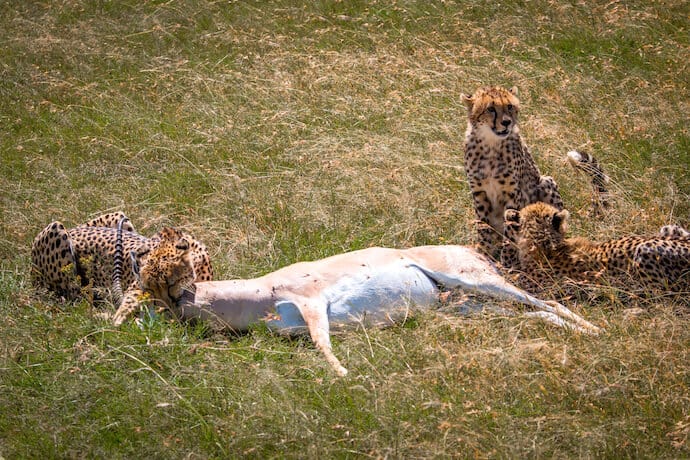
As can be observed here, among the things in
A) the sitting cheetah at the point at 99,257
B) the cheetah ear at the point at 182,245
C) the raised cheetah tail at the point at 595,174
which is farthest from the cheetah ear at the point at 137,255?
the raised cheetah tail at the point at 595,174

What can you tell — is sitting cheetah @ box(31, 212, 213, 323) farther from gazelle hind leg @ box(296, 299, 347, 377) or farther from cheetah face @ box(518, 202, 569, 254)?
cheetah face @ box(518, 202, 569, 254)

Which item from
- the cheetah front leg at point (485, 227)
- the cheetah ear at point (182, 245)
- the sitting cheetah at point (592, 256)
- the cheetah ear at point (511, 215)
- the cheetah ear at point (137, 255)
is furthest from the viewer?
the cheetah front leg at point (485, 227)

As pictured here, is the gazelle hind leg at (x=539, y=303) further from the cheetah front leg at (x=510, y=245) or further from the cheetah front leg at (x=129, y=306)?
the cheetah front leg at (x=129, y=306)

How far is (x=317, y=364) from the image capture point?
5.01 metres

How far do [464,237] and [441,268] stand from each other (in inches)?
33.4

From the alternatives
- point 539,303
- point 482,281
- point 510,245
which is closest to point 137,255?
point 482,281

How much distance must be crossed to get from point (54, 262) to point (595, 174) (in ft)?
11.8

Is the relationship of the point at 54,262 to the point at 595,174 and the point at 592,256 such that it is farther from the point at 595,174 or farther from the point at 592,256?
the point at 595,174

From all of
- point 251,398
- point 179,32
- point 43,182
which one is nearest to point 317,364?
point 251,398

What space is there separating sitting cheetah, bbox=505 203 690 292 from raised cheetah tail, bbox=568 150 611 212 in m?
0.81

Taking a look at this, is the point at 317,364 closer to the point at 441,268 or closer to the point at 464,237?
the point at 441,268

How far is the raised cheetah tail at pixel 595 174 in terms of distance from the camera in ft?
22.1

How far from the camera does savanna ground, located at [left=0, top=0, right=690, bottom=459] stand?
4398 millimetres

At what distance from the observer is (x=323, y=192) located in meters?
7.29
